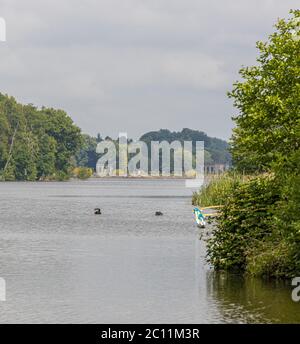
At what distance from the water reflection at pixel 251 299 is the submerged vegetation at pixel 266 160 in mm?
542

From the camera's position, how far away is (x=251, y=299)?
26594mm

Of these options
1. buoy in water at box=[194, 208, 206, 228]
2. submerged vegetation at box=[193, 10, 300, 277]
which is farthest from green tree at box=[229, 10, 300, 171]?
buoy in water at box=[194, 208, 206, 228]

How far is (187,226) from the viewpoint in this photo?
59.0 metres

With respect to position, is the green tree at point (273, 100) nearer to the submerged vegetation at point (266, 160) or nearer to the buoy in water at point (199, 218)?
the submerged vegetation at point (266, 160)

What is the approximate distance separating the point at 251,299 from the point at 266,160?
6.27 m

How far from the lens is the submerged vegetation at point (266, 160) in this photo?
1139 inches

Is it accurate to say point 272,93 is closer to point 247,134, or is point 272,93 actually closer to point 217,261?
point 247,134

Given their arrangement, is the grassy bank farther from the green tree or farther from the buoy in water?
the buoy in water

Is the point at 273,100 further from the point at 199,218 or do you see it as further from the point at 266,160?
the point at 199,218

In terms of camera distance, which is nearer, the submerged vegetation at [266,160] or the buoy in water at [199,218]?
the submerged vegetation at [266,160]

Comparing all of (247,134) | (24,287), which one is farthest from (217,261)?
(24,287)

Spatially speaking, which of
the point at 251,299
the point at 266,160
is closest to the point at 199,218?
the point at 266,160

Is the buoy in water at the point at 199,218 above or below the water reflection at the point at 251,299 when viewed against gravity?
above

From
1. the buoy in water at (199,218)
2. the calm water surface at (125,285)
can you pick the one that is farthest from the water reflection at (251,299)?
the buoy in water at (199,218)
